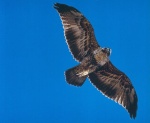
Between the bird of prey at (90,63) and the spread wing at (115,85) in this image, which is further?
the spread wing at (115,85)

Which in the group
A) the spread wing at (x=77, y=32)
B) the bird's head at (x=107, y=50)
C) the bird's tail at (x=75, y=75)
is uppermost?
the spread wing at (x=77, y=32)

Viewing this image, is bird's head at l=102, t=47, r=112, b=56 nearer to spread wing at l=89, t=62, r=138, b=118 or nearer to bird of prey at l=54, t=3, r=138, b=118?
bird of prey at l=54, t=3, r=138, b=118

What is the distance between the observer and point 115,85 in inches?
132

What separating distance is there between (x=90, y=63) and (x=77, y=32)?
0.27m

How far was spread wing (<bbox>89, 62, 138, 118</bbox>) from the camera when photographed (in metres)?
3.26

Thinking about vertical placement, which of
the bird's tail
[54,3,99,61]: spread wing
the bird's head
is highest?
[54,3,99,61]: spread wing

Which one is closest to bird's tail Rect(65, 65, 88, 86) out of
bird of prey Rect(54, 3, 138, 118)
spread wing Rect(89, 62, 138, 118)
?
bird of prey Rect(54, 3, 138, 118)

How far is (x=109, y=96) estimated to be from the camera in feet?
10.8

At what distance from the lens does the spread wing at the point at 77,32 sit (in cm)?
313

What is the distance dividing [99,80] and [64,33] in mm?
497

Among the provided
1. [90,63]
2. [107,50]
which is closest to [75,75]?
[90,63]

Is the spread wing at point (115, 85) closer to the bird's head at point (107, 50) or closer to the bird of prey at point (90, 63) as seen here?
the bird of prey at point (90, 63)

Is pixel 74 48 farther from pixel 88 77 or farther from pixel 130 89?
pixel 130 89

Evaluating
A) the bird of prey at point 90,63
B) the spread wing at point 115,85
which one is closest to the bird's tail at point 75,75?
the bird of prey at point 90,63
